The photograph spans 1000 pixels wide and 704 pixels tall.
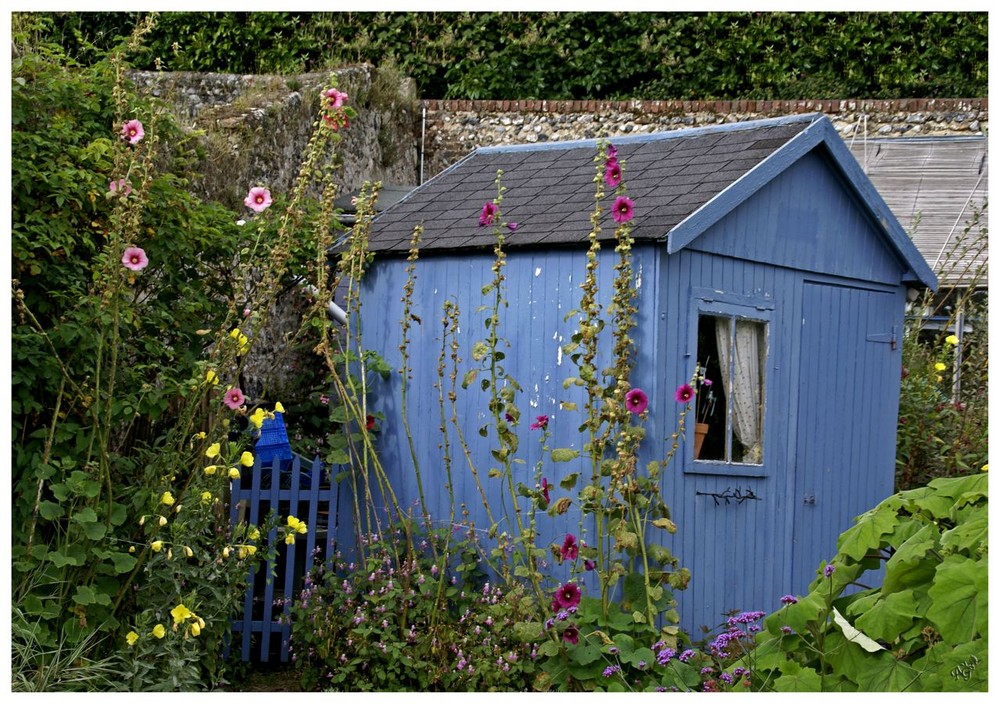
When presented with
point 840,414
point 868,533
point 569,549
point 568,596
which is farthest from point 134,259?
point 840,414

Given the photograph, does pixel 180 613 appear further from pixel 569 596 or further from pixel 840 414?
pixel 840 414

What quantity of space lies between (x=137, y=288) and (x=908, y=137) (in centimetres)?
1098

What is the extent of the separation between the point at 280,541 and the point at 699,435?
2.49 metres

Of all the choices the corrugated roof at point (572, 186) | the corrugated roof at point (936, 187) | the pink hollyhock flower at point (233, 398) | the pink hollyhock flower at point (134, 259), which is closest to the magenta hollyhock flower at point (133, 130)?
the pink hollyhock flower at point (134, 259)

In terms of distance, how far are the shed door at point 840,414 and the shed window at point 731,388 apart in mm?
373

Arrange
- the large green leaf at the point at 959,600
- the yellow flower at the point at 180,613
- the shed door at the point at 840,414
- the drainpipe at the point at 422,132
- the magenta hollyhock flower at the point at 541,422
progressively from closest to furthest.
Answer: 1. the large green leaf at the point at 959,600
2. the yellow flower at the point at 180,613
3. the magenta hollyhock flower at the point at 541,422
4. the shed door at the point at 840,414
5. the drainpipe at the point at 422,132

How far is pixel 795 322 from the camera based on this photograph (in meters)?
7.38

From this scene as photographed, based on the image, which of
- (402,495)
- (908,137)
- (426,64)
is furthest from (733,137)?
(426,64)

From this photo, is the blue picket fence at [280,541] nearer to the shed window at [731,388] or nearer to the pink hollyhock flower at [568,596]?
the pink hollyhock flower at [568,596]

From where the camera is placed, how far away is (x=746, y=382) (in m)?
7.11

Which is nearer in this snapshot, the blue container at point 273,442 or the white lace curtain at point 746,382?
the white lace curtain at point 746,382

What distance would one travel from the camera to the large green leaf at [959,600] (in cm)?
334

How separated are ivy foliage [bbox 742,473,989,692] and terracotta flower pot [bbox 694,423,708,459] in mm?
2527

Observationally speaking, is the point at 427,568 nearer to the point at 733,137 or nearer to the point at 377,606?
the point at 377,606
